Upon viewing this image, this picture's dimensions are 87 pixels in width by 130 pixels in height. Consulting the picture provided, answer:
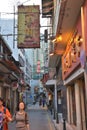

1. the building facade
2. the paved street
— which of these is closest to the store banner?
the building facade

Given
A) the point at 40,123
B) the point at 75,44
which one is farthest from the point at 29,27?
the point at 40,123

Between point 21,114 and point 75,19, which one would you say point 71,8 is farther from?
point 21,114

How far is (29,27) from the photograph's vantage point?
723 inches

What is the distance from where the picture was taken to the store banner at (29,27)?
18.3 meters

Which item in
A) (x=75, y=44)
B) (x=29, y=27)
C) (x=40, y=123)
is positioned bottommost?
(x=40, y=123)

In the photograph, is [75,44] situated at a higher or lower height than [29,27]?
lower

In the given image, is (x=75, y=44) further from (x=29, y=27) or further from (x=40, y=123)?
(x=40, y=123)

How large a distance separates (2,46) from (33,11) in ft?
50.5

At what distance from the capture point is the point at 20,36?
1838 centimetres

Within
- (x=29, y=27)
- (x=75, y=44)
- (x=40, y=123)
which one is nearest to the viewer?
(x=75, y=44)

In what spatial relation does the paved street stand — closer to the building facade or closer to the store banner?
the building facade

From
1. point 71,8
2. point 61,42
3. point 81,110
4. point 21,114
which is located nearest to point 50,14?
point 61,42

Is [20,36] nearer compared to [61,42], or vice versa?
[20,36]

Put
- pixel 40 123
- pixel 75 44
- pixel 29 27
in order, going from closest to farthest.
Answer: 1. pixel 75 44
2. pixel 29 27
3. pixel 40 123
